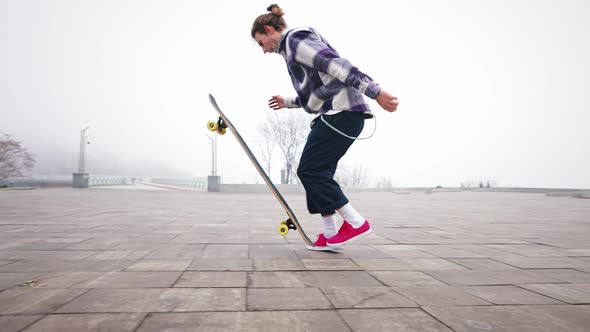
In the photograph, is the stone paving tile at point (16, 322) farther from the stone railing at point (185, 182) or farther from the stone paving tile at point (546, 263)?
the stone railing at point (185, 182)

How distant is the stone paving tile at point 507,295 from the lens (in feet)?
5.63

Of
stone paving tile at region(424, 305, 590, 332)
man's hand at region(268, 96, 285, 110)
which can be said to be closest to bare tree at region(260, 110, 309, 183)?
man's hand at region(268, 96, 285, 110)

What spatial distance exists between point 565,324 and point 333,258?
5.23ft

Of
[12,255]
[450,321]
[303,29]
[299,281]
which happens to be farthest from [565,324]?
[12,255]

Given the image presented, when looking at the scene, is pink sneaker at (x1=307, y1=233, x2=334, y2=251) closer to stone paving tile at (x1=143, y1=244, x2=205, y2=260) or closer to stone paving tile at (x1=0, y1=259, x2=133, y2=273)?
stone paving tile at (x1=143, y1=244, x2=205, y2=260)

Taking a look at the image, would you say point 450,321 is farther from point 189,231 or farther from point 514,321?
point 189,231

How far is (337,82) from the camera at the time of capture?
2.73 meters

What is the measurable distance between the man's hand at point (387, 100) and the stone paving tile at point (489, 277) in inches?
48.7

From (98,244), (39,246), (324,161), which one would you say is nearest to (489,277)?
(324,161)

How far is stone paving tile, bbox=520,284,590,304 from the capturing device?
5.79 ft

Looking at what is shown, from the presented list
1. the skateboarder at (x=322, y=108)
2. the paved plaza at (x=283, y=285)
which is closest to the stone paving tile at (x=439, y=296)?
the paved plaza at (x=283, y=285)

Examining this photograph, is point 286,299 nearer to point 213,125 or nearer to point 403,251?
point 403,251

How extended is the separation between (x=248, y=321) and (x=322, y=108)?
1.97 metres

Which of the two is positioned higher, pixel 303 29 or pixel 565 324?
pixel 303 29
